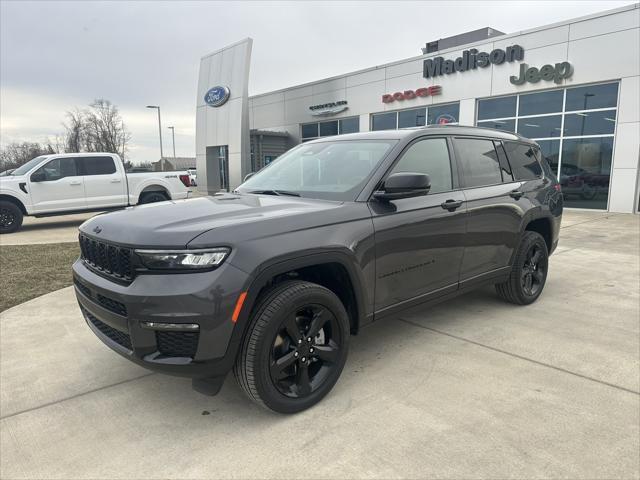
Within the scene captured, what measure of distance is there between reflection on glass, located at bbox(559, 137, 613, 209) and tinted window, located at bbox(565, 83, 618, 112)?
41.5 inches

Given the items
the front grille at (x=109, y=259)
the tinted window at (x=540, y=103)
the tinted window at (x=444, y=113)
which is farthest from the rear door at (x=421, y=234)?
the tinted window at (x=444, y=113)

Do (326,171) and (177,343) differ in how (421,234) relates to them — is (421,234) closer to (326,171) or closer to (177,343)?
(326,171)

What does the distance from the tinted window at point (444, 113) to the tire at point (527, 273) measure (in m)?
13.8

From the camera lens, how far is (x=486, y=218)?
407 cm

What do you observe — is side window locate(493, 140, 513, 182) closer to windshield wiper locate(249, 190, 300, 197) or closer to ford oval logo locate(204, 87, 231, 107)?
windshield wiper locate(249, 190, 300, 197)

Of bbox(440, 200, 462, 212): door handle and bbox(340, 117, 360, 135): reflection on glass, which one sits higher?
bbox(340, 117, 360, 135): reflection on glass

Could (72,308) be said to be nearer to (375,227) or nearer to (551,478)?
(375,227)

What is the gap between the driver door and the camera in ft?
36.4

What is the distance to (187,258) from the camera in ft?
7.85

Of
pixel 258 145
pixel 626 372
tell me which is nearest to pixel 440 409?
pixel 626 372

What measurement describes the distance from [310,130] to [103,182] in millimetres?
14831

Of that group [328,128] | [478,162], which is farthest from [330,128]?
[478,162]

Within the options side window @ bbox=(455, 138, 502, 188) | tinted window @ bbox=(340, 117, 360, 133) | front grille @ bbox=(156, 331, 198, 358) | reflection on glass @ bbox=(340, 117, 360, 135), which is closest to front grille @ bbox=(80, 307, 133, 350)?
front grille @ bbox=(156, 331, 198, 358)

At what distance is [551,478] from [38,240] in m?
10.4
